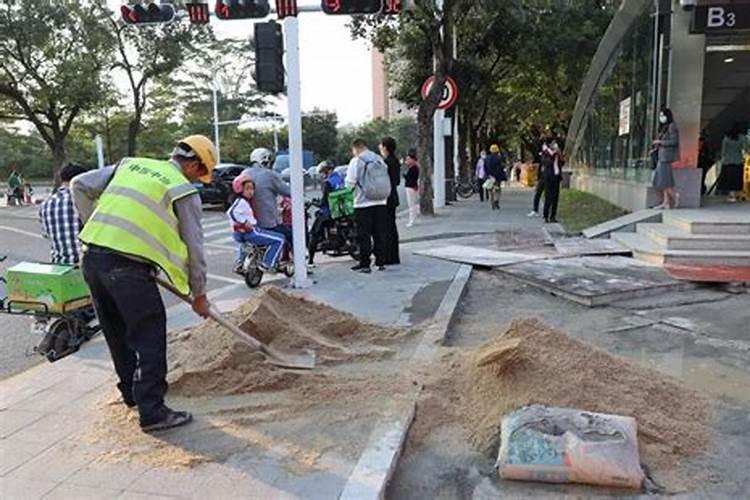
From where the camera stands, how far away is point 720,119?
1984 centimetres

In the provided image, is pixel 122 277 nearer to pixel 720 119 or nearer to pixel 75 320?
pixel 75 320

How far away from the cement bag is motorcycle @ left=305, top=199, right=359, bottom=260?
259 inches

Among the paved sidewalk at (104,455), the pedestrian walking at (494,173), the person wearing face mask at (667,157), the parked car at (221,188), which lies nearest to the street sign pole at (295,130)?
the paved sidewalk at (104,455)

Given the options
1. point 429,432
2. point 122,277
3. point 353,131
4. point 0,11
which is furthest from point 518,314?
point 353,131

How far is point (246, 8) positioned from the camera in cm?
865

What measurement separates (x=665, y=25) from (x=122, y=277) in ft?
41.9

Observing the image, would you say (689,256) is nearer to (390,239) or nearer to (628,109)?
(390,239)

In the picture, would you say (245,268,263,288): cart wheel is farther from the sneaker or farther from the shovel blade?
the sneaker

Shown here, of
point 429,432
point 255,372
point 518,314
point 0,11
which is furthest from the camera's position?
point 0,11

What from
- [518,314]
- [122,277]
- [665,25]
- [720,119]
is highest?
[665,25]

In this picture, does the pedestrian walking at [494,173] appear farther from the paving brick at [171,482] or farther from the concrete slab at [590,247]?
the paving brick at [171,482]

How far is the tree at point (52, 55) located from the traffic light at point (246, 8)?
727 inches

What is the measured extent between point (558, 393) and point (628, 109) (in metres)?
14.9

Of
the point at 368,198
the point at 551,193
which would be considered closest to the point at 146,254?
the point at 368,198
